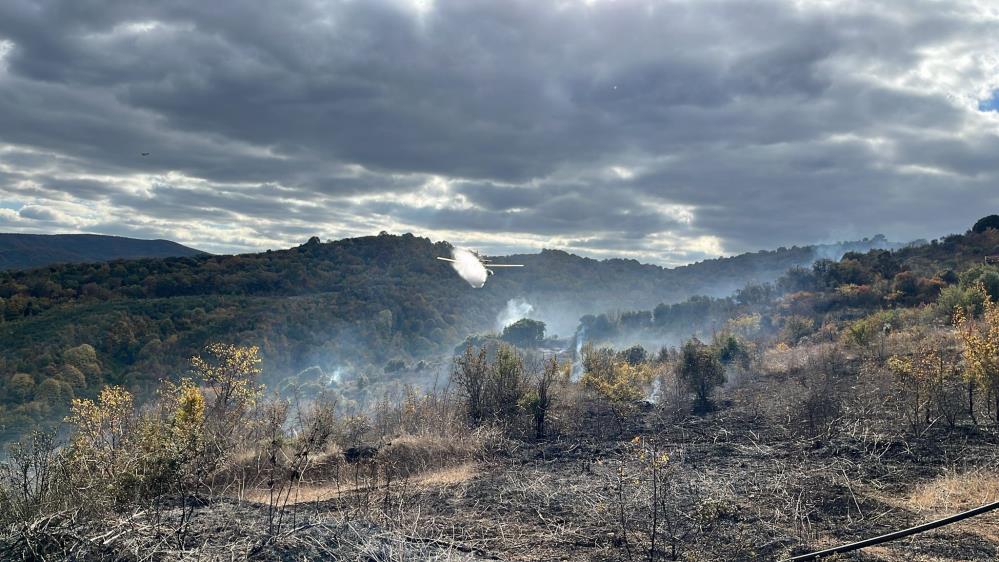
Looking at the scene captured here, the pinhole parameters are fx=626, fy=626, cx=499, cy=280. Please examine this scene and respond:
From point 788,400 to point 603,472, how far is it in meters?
6.98

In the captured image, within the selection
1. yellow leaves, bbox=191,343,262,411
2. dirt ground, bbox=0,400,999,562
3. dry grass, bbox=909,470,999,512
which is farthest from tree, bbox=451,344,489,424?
→ dry grass, bbox=909,470,999,512

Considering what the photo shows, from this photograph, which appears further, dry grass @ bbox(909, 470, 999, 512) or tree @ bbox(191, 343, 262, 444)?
tree @ bbox(191, 343, 262, 444)

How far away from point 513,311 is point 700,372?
99.7 meters

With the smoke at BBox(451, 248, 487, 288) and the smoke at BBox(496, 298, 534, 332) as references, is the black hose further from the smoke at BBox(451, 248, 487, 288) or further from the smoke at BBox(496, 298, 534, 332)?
the smoke at BBox(496, 298, 534, 332)

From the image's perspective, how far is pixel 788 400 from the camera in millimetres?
14648

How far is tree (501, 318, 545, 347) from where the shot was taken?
79250 millimetres

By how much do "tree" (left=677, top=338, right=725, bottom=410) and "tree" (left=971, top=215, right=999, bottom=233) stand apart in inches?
1738

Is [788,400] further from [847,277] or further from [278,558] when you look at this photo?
[847,277]

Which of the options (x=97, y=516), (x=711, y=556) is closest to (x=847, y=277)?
(x=711, y=556)

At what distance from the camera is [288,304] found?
81188 millimetres

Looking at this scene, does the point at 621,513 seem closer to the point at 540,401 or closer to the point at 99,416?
the point at 540,401

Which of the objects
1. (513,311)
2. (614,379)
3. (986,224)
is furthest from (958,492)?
(513,311)

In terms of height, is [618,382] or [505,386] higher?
[618,382]

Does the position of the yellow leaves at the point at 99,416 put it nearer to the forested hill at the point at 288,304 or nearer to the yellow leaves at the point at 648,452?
the yellow leaves at the point at 648,452
